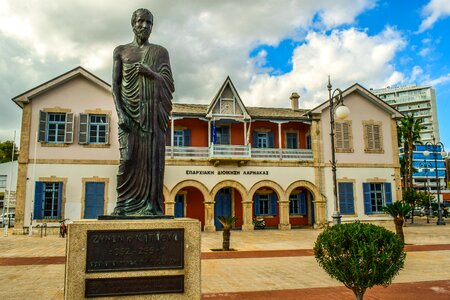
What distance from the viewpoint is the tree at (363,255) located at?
4820 millimetres

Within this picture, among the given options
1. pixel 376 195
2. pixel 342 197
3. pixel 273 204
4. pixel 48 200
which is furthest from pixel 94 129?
pixel 376 195

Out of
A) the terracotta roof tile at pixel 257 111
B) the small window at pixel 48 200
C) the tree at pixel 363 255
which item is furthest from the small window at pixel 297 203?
the tree at pixel 363 255

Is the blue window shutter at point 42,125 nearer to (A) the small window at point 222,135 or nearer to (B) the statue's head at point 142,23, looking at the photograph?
(A) the small window at point 222,135

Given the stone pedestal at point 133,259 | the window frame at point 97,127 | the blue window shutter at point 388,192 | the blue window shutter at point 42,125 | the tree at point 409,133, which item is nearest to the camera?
the stone pedestal at point 133,259

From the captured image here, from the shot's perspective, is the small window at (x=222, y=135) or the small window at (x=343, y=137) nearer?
the small window at (x=343, y=137)

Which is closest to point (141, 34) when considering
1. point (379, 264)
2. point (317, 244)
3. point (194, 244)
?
point (194, 244)

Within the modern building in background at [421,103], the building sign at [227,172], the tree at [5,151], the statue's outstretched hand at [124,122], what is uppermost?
the modern building in background at [421,103]

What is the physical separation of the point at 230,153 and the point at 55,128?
10.2m

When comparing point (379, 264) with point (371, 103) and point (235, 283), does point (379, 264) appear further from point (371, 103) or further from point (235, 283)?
point (371, 103)

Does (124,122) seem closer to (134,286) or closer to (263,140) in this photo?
(134,286)

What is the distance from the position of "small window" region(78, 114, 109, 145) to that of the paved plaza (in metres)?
8.03

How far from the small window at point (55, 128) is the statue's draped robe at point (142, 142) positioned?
17.1m

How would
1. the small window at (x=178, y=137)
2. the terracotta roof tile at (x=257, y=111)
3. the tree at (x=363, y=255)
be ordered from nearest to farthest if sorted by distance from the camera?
the tree at (x=363, y=255) < the terracotta roof tile at (x=257, y=111) < the small window at (x=178, y=137)

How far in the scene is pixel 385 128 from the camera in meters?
25.0
